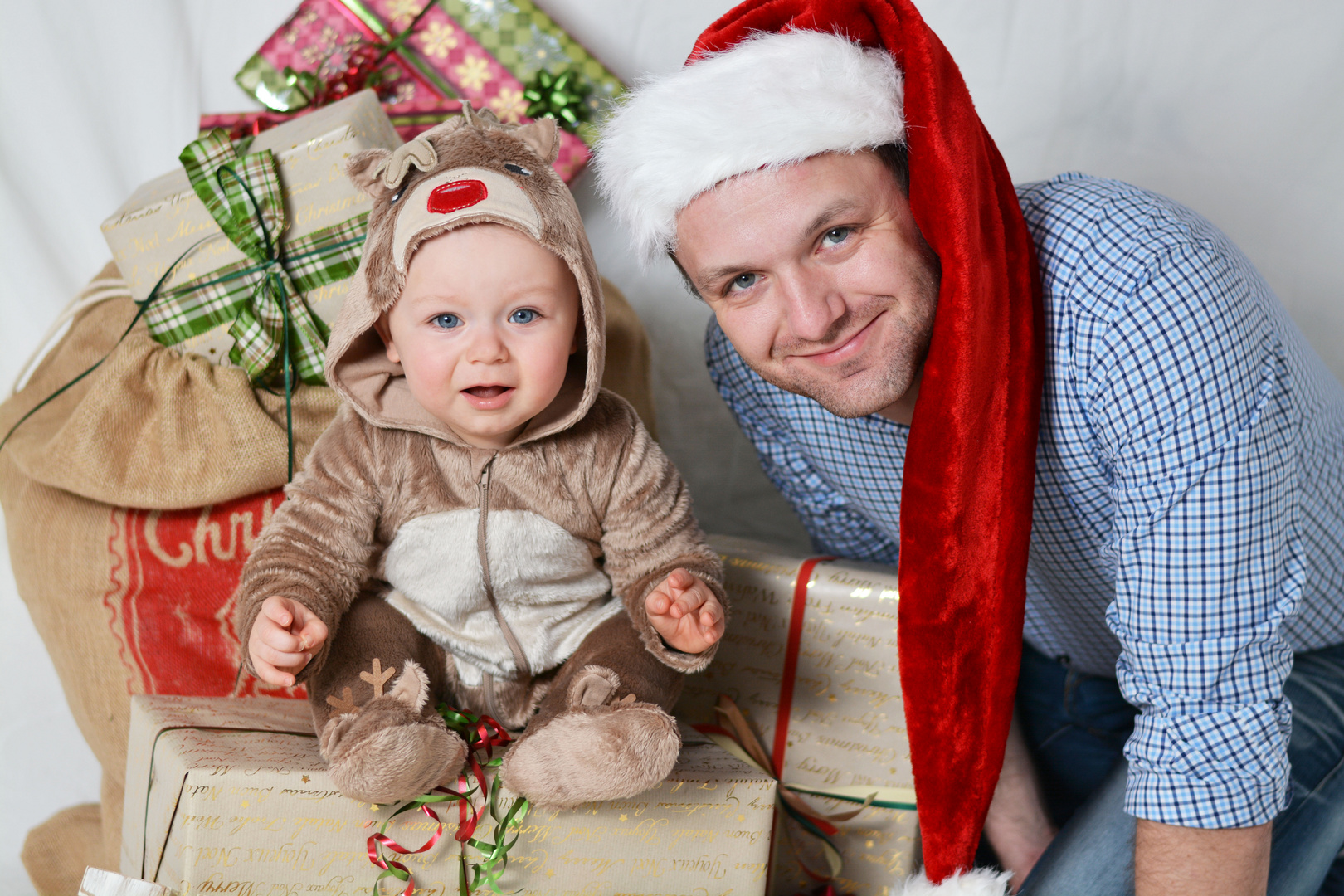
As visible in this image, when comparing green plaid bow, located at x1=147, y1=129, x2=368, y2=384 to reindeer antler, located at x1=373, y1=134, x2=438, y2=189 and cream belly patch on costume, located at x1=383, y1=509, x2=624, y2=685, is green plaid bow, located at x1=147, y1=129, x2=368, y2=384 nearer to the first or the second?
reindeer antler, located at x1=373, y1=134, x2=438, y2=189

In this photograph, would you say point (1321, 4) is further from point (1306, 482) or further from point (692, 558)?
point (692, 558)

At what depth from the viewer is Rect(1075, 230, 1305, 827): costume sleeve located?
1.07 metres

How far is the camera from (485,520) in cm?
115

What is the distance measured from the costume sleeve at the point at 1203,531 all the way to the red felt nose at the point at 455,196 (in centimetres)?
70

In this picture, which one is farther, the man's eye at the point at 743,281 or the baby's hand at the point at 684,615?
the man's eye at the point at 743,281

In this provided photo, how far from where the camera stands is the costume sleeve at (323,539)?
3.44 feet

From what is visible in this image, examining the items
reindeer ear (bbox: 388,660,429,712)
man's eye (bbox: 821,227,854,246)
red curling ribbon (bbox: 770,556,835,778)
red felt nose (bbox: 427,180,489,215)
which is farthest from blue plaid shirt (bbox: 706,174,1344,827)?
reindeer ear (bbox: 388,660,429,712)

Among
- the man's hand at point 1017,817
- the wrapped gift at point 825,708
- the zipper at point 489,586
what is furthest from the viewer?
the man's hand at point 1017,817

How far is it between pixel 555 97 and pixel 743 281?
67 cm

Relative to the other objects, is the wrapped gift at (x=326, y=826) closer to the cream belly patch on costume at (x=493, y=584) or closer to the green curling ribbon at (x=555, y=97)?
the cream belly patch on costume at (x=493, y=584)

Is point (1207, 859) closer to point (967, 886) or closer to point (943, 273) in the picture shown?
point (967, 886)

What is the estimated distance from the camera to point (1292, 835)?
1.26 meters

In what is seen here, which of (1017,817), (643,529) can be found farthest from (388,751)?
(1017,817)

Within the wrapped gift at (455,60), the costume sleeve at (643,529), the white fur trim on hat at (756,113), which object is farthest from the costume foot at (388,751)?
the wrapped gift at (455,60)
